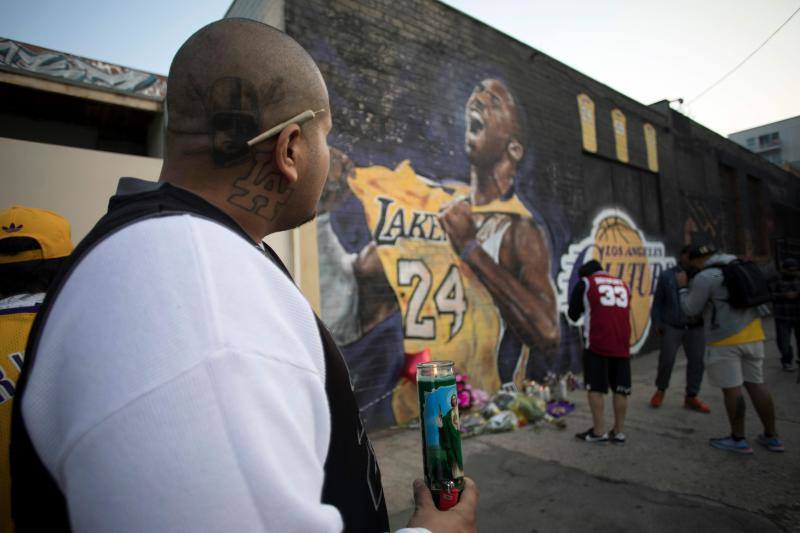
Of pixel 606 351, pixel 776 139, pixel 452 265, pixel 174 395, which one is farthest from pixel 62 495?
pixel 776 139

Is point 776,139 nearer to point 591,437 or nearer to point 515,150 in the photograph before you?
point 515,150

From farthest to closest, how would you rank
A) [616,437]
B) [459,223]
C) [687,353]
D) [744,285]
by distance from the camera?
[459,223]
[687,353]
[616,437]
[744,285]

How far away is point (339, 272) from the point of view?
5078mm

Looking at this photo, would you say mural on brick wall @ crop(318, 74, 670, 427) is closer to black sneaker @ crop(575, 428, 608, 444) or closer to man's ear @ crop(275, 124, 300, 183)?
black sneaker @ crop(575, 428, 608, 444)

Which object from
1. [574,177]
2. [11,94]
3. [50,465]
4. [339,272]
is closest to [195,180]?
[50,465]

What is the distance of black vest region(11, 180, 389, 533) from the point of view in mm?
675

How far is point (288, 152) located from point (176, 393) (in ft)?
1.92

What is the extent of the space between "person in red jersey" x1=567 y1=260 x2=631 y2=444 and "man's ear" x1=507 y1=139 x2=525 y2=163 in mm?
3135

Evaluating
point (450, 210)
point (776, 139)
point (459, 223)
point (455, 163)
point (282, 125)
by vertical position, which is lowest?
point (282, 125)

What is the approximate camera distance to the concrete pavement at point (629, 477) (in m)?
2.93

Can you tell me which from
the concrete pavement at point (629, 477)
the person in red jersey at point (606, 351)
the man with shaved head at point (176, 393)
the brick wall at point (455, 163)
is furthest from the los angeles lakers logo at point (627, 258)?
the man with shaved head at point (176, 393)

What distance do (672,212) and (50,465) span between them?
1232 centimetres

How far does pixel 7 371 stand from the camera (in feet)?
4.96

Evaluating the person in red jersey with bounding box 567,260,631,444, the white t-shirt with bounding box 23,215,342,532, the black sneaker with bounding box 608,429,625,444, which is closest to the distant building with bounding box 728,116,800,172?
the person in red jersey with bounding box 567,260,631,444
